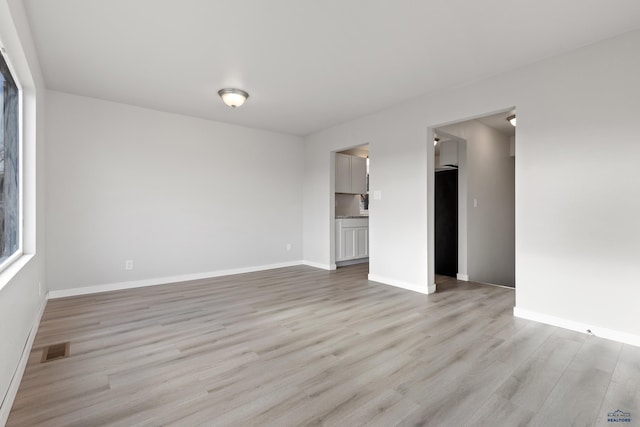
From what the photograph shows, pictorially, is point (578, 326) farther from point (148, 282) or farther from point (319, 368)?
point (148, 282)

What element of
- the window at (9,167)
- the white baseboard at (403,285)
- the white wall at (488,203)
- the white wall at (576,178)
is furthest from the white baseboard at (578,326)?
the window at (9,167)

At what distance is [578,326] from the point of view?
272 centimetres

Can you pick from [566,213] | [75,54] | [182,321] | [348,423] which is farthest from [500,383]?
[75,54]

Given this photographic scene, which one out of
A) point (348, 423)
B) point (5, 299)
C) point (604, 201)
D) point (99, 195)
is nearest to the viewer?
point (348, 423)

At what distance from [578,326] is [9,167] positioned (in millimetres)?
4728

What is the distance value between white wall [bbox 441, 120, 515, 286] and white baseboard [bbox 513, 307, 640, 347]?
1749 millimetres

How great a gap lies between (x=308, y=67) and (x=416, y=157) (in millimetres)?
1820

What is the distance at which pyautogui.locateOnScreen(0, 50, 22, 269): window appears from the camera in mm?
2025

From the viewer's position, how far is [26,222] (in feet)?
8.86

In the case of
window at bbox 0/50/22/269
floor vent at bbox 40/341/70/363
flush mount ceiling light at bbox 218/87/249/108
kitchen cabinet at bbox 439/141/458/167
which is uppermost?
flush mount ceiling light at bbox 218/87/249/108

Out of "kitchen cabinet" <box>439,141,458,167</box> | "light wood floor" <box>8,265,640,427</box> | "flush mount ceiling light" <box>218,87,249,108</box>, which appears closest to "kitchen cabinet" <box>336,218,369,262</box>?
"kitchen cabinet" <box>439,141,458,167</box>

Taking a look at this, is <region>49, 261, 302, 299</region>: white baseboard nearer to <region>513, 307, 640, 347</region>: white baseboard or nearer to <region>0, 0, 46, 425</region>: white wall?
<region>0, 0, 46, 425</region>: white wall

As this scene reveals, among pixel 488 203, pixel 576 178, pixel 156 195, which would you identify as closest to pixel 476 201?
pixel 488 203

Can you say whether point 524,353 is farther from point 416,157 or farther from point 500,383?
point 416,157
